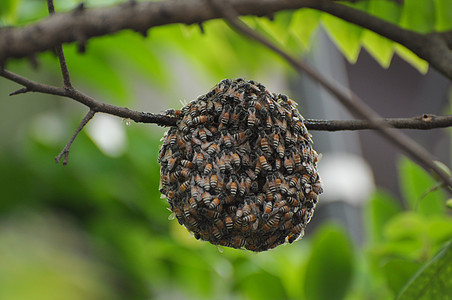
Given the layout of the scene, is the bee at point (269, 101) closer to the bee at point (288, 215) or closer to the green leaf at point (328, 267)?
the bee at point (288, 215)

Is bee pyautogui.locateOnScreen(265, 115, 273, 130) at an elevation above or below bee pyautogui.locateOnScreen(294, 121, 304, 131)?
below

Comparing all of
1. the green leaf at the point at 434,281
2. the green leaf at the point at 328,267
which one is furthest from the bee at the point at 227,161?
the green leaf at the point at 328,267

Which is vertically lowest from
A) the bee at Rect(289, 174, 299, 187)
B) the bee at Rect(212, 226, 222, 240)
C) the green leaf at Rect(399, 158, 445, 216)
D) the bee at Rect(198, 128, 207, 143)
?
the bee at Rect(212, 226, 222, 240)

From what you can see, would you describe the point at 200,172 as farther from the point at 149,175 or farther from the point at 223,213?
the point at 149,175

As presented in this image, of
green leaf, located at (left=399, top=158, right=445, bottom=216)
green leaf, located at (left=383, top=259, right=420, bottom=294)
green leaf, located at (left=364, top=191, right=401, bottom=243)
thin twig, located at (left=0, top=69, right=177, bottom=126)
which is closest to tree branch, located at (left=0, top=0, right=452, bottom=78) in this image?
thin twig, located at (left=0, top=69, right=177, bottom=126)

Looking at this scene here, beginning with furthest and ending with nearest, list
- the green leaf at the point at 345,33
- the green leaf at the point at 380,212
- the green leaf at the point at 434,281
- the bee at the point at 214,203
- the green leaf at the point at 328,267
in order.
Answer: the green leaf at the point at 380,212 → the green leaf at the point at 328,267 → the green leaf at the point at 345,33 → the green leaf at the point at 434,281 → the bee at the point at 214,203

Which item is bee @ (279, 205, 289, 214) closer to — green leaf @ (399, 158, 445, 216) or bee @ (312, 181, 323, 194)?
bee @ (312, 181, 323, 194)

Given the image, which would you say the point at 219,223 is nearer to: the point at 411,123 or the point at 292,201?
the point at 292,201

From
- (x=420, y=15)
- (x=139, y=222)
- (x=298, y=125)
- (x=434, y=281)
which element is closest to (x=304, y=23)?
(x=420, y=15)
